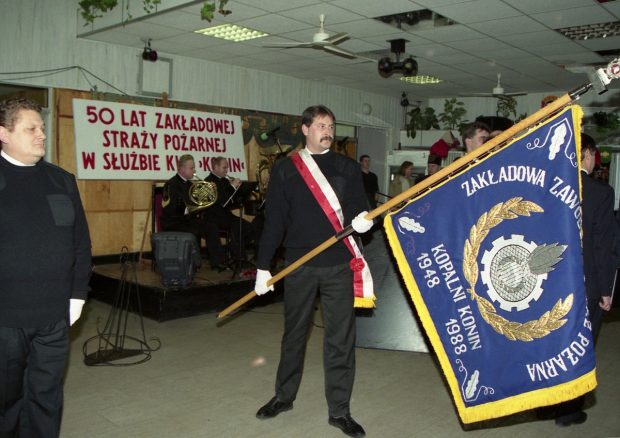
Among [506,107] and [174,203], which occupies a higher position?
[506,107]

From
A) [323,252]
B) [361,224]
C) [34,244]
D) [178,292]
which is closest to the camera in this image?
[34,244]

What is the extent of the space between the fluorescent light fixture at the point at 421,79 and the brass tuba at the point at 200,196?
5.30 meters

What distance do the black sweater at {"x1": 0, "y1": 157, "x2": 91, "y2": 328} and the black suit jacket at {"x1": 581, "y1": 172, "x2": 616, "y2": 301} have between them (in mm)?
2680

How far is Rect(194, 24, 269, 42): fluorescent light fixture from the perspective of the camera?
755 cm

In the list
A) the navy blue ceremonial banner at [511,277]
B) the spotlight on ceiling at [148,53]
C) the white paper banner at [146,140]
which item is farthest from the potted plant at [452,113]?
the navy blue ceremonial banner at [511,277]

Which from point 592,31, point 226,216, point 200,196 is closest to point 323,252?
point 200,196

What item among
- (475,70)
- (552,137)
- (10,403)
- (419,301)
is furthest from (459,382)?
(475,70)

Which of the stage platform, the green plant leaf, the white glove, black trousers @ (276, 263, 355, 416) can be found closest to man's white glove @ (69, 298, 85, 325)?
the white glove

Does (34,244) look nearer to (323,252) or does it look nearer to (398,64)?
(323,252)

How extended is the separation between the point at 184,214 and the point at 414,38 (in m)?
3.76

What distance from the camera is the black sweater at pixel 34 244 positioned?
238 centimetres

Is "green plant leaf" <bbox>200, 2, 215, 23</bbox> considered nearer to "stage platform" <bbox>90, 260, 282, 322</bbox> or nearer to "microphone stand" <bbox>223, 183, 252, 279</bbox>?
"microphone stand" <bbox>223, 183, 252, 279</bbox>

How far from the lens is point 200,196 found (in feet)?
23.0

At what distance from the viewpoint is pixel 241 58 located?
9.34 m
